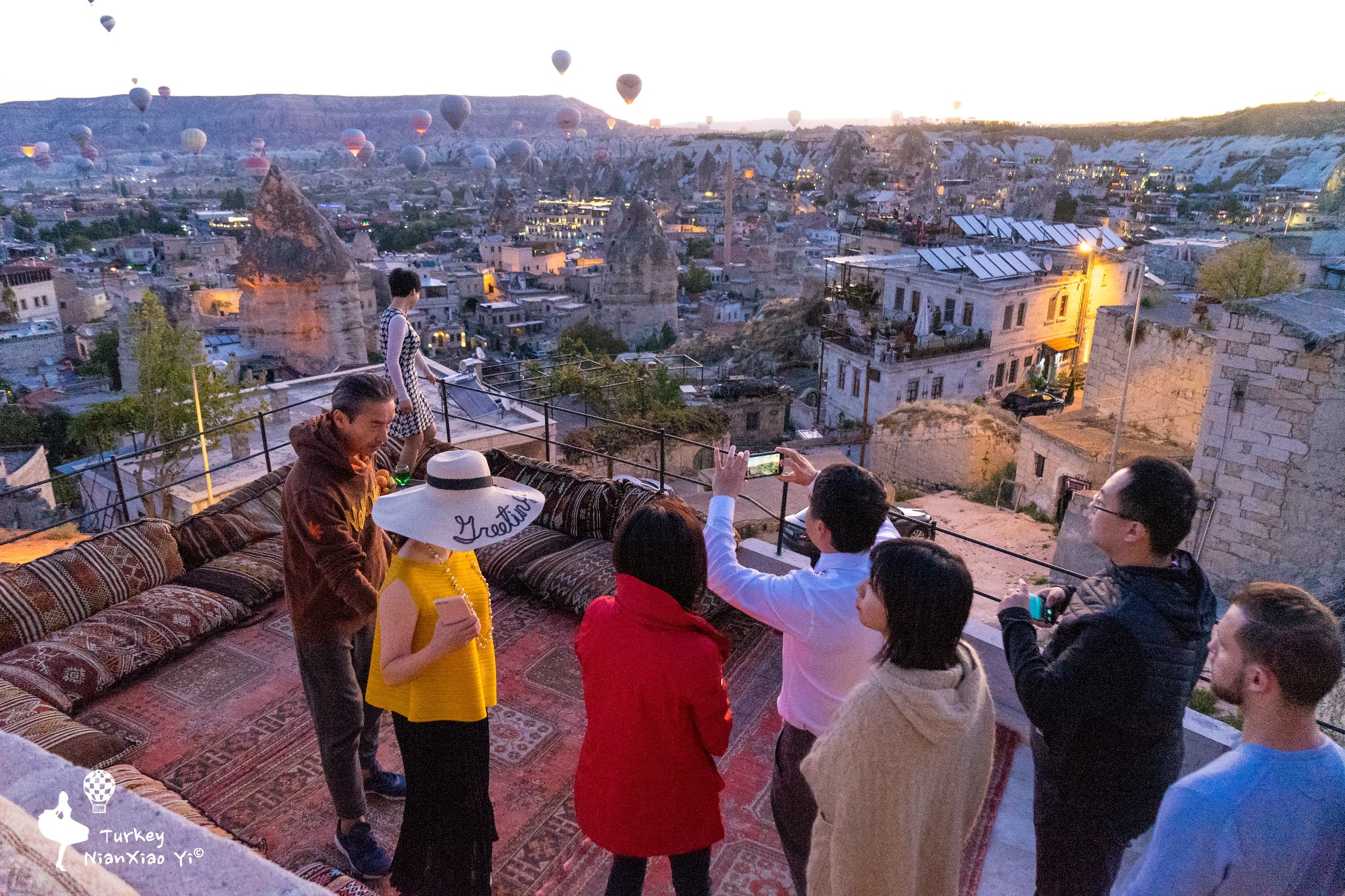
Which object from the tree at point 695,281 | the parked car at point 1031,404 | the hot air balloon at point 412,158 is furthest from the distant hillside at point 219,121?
the parked car at point 1031,404

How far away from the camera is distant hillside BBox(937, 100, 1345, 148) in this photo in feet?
250

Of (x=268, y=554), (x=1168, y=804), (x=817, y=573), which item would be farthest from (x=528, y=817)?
(x=268, y=554)

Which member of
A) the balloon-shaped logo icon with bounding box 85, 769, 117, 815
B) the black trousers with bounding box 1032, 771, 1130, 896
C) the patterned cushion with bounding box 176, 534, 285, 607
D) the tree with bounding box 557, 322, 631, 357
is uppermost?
the balloon-shaped logo icon with bounding box 85, 769, 117, 815

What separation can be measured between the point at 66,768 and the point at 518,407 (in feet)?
35.6

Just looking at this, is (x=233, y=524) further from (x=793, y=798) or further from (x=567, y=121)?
(x=567, y=121)

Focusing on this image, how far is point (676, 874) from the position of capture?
2.24 meters

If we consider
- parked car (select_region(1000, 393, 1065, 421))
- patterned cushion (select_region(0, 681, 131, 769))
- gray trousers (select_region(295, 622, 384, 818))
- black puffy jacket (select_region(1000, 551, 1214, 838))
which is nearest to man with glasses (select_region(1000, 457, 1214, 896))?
black puffy jacket (select_region(1000, 551, 1214, 838))

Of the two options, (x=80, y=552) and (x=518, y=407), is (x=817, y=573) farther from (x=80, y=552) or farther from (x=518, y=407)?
(x=518, y=407)

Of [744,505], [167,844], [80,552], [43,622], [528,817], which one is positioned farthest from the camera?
[744,505]

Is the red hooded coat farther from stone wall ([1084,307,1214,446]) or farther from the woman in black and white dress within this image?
stone wall ([1084,307,1214,446])

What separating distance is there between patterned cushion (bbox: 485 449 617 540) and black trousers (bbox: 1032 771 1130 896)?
330 cm

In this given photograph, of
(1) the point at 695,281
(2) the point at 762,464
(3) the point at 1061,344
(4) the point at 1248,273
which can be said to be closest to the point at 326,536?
(2) the point at 762,464

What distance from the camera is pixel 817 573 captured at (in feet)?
7.13

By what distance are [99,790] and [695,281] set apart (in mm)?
55352
